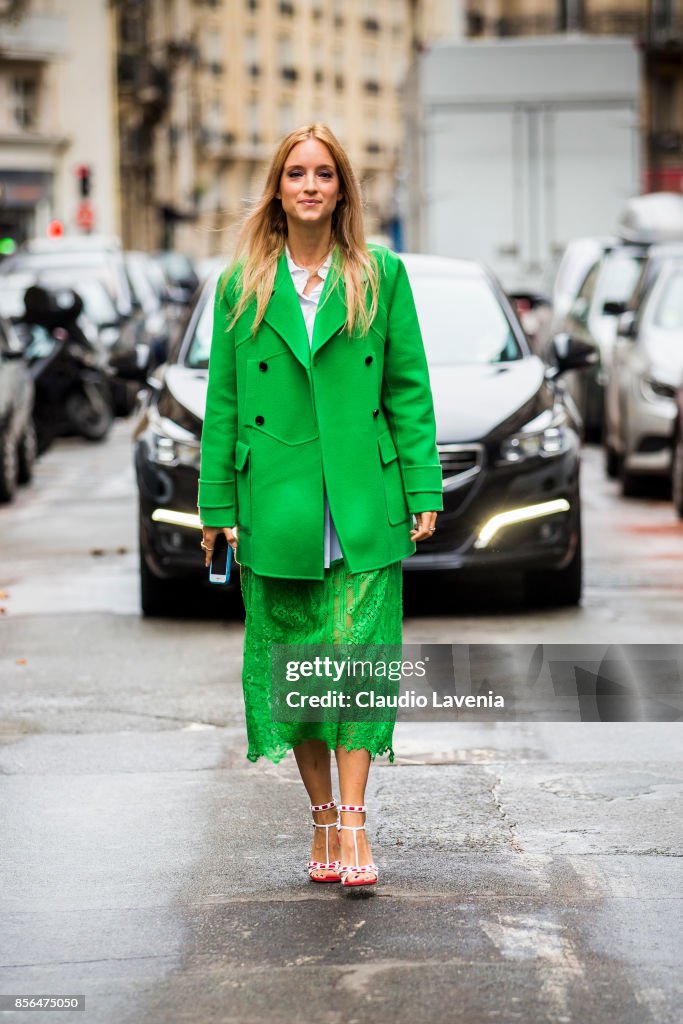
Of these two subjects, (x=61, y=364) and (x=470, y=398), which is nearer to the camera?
(x=470, y=398)

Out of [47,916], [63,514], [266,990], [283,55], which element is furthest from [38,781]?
[283,55]

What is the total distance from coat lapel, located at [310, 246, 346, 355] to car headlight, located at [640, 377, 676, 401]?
961 cm

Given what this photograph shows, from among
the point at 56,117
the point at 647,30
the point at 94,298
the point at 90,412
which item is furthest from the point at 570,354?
the point at 647,30

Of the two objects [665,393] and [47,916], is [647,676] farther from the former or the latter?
[665,393]

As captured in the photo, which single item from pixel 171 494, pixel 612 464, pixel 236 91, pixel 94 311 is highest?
pixel 236 91

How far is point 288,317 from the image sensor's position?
517 cm

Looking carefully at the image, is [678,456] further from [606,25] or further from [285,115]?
[285,115]

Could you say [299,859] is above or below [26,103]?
below

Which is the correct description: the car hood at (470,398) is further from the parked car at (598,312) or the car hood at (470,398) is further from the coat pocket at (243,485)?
the parked car at (598,312)

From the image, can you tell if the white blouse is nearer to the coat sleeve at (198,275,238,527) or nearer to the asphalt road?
the coat sleeve at (198,275,238,527)

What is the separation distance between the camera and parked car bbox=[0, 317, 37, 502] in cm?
1533

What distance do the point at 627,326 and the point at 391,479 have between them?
34.2ft

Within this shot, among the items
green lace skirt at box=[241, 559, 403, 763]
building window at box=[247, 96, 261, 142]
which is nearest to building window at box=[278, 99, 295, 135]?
building window at box=[247, 96, 261, 142]

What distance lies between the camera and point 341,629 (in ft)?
16.9
